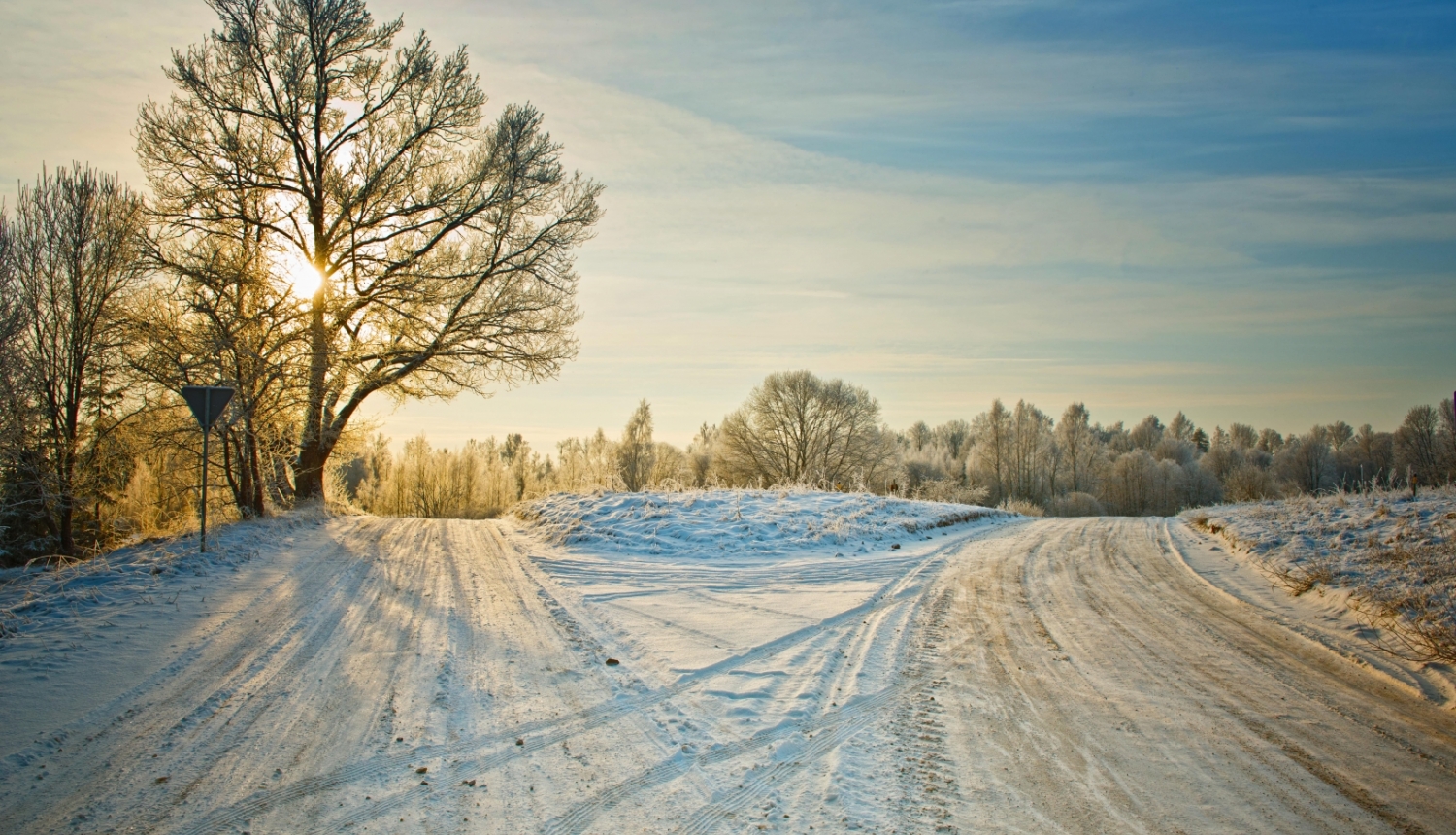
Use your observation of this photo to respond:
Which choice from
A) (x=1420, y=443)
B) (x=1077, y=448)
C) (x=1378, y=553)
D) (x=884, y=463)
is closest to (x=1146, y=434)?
(x=1077, y=448)

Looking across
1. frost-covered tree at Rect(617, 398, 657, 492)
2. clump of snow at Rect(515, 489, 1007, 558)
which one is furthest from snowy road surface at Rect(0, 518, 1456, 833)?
frost-covered tree at Rect(617, 398, 657, 492)

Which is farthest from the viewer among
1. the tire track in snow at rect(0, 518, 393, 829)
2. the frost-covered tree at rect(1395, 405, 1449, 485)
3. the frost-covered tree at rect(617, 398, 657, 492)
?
the frost-covered tree at rect(617, 398, 657, 492)

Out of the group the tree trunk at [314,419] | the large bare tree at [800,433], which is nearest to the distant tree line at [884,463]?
the large bare tree at [800,433]

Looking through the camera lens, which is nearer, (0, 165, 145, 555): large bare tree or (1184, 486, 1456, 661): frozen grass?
(1184, 486, 1456, 661): frozen grass

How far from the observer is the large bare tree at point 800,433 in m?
50.4

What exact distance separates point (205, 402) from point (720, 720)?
33.4 feet

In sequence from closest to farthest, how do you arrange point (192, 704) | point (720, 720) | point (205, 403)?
point (720, 720)
point (192, 704)
point (205, 403)

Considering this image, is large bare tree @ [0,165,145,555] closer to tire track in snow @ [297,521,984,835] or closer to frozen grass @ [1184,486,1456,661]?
tire track in snow @ [297,521,984,835]

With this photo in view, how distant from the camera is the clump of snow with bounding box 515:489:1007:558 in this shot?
501 inches

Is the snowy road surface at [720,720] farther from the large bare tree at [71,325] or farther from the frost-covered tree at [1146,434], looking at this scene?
the frost-covered tree at [1146,434]

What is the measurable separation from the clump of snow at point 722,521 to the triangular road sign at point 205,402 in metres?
5.85

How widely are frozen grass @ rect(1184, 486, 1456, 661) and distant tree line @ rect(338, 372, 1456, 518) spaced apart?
10847mm

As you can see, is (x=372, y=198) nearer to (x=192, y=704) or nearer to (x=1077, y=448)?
(x=192, y=704)

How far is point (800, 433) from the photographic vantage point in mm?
51125
